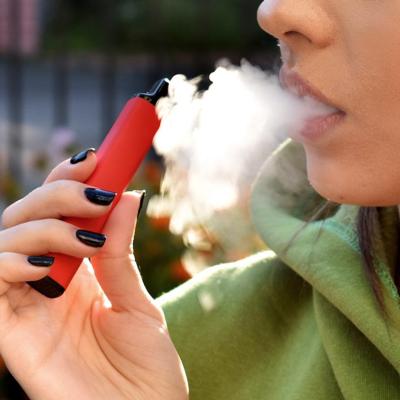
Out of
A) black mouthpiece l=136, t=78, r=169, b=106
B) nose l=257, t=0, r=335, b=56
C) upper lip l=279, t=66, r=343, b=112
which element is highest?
nose l=257, t=0, r=335, b=56

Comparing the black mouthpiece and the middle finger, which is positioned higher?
the black mouthpiece

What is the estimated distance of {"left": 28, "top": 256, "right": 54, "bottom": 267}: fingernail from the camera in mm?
1431

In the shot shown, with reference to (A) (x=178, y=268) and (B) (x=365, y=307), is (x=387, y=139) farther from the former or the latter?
(A) (x=178, y=268)

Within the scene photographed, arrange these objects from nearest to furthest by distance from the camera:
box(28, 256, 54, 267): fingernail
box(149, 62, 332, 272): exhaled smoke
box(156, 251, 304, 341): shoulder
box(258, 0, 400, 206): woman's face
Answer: box(258, 0, 400, 206): woman's face < box(28, 256, 54, 267): fingernail < box(149, 62, 332, 272): exhaled smoke < box(156, 251, 304, 341): shoulder

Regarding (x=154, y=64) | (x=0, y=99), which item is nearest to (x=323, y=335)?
(x=154, y=64)

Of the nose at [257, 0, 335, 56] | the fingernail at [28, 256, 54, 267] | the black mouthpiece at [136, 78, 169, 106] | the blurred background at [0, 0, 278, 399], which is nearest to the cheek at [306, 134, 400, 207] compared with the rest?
the nose at [257, 0, 335, 56]

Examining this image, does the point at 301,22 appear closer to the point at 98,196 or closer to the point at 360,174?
the point at 360,174

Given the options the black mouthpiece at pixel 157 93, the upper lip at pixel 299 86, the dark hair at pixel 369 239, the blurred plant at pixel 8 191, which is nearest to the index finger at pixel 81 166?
the black mouthpiece at pixel 157 93

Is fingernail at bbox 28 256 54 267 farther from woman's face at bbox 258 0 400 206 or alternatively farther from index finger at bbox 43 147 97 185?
woman's face at bbox 258 0 400 206

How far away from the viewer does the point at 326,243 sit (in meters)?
1.60

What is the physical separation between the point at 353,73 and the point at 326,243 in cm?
39

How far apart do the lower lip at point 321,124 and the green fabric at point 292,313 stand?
0.26m

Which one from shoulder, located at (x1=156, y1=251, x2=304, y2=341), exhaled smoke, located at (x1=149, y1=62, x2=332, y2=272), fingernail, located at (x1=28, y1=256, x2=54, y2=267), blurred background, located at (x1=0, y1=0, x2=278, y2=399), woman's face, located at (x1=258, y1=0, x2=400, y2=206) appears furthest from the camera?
blurred background, located at (x1=0, y1=0, x2=278, y2=399)

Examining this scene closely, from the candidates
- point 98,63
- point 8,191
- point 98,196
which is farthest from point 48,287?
point 98,63
